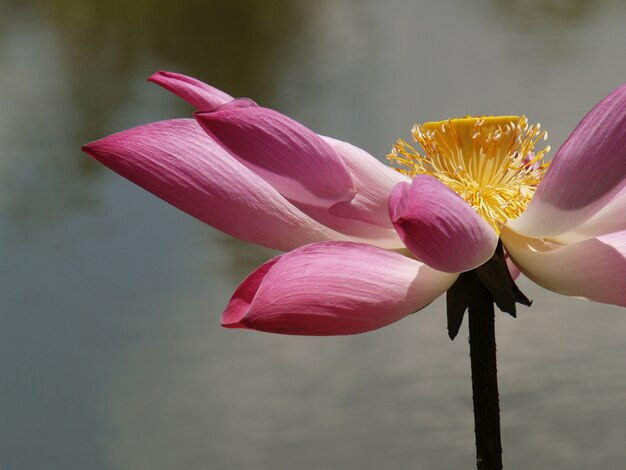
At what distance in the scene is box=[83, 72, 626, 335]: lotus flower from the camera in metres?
0.32

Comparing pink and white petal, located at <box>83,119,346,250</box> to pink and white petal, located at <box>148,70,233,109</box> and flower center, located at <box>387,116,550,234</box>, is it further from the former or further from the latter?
flower center, located at <box>387,116,550,234</box>

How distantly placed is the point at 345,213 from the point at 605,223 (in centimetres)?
9

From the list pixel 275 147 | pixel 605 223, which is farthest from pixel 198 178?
pixel 605 223

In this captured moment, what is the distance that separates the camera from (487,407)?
0.32 meters

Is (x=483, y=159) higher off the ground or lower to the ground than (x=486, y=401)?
higher

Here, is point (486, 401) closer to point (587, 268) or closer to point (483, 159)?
point (587, 268)

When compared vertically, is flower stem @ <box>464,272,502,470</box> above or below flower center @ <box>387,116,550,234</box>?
below

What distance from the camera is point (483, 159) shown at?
0.47 metres

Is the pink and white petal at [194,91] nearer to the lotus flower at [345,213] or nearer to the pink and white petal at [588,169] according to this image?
the lotus flower at [345,213]

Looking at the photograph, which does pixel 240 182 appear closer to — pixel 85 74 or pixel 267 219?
pixel 267 219

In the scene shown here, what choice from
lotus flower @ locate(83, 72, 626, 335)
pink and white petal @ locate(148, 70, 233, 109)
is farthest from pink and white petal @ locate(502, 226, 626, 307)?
pink and white petal @ locate(148, 70, 233, 109)

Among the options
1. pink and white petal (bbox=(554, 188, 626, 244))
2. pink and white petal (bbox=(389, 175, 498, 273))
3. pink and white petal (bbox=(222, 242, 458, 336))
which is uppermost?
pink and white petal (bbox=(554, 188, 626, 244))

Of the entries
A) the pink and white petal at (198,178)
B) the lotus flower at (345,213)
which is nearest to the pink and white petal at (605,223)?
the lotus flower at (345,213)

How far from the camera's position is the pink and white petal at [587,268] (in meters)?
0.34
